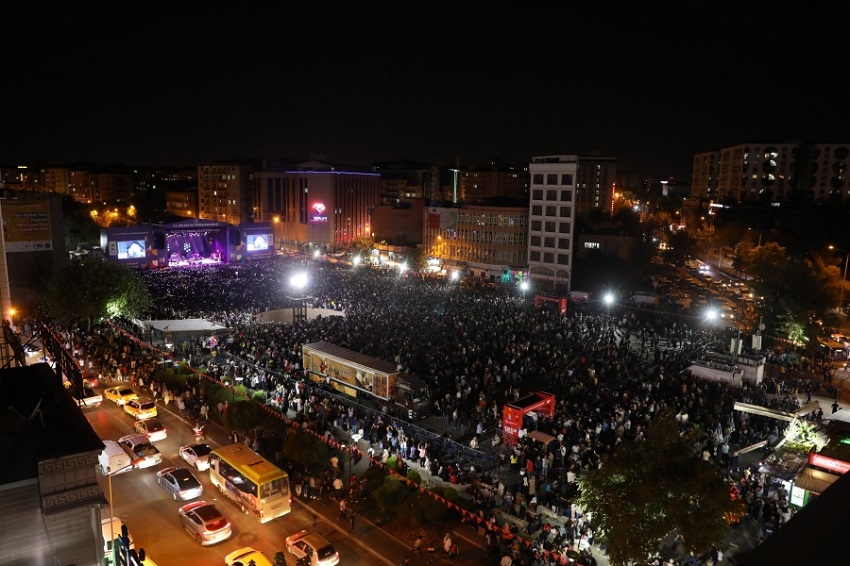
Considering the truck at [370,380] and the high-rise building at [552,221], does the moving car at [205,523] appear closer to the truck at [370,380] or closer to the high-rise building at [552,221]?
the truck at [370,380]

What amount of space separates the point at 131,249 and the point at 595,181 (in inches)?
2697

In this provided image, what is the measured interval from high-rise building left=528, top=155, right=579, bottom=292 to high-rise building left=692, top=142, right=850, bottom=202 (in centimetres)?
4336

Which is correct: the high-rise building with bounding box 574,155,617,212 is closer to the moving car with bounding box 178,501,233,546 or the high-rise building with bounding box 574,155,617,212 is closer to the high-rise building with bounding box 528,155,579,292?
the high-rise building with bounding box 528,155,579,292

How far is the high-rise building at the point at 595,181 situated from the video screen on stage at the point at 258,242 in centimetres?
5060

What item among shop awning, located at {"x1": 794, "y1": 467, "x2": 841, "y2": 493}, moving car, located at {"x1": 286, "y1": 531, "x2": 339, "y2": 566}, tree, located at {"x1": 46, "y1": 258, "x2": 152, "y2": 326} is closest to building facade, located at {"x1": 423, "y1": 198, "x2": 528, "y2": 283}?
tree, located at {"x1": 46, "y1": 258, "x2": 152, "y2": 326}

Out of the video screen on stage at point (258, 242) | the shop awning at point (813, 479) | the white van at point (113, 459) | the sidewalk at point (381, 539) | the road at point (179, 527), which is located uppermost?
→ the video screen on stage at point (258, 242)

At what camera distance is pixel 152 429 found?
54.2ft

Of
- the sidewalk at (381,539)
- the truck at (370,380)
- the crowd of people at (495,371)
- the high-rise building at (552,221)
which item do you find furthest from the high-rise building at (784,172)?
the sidewalk at (381,539)

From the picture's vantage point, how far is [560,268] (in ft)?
160

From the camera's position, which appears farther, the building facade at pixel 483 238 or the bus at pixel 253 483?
the building facade at pixel 483 238

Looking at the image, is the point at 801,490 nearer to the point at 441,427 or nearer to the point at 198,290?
the point at 441,427

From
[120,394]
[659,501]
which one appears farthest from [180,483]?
[659,501]

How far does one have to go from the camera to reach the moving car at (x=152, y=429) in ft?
54.0

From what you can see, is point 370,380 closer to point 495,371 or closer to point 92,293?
point 495,371
